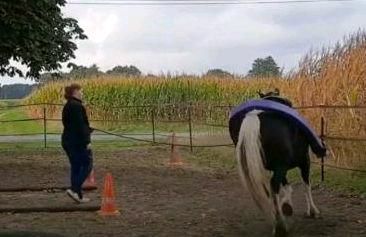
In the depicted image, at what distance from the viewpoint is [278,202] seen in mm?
7000

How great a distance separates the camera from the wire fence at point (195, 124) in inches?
489

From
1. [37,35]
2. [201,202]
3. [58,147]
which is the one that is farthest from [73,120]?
[58,147]

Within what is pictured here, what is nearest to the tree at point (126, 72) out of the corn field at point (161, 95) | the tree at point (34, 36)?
the corn field at point (161, 95)

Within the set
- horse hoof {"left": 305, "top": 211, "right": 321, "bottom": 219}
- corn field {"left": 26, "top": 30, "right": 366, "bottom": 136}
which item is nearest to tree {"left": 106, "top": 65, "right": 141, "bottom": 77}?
corn field {"left": 26, "top": 30, "right": 366, "bottom": 136}

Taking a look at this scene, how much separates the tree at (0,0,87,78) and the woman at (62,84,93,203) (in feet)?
15.8

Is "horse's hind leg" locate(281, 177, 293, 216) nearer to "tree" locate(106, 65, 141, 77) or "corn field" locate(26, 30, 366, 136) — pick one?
"corn field" locate(26, 30, 366, 136)

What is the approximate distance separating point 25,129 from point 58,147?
37.4 feet

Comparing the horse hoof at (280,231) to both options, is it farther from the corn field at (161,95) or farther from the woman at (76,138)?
the corn field at (161,95)

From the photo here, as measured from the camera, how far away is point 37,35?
47.4 ft

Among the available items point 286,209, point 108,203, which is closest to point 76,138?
point 108,203

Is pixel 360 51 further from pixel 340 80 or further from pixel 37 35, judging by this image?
pixel 37 35

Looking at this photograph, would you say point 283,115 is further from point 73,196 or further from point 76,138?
point 73,196

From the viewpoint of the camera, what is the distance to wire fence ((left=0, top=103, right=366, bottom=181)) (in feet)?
40.8

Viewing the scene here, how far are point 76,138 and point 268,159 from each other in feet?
11.7
